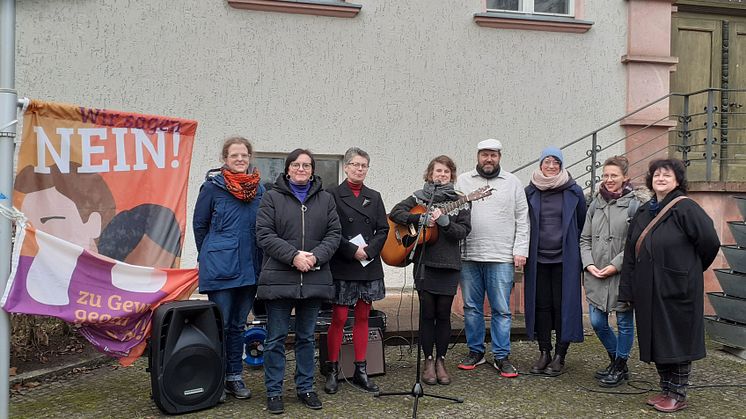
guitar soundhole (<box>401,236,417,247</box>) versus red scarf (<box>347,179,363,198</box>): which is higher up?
red scarf (<box>347,179,363,198</box>)

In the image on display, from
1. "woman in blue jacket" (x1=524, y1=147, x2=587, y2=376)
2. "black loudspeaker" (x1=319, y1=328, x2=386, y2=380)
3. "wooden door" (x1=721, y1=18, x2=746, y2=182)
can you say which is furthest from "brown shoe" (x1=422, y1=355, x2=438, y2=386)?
"wooden door" (x1=721, y1=18, x2=746, y2=182)

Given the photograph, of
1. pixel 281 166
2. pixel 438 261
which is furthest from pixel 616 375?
pixel 281 166

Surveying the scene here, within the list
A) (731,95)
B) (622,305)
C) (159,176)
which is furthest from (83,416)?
(731,95)

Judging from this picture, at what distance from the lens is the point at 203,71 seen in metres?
6.92

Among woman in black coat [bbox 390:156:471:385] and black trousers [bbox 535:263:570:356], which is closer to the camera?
woman in black coat [bbox 390:156:471:385]

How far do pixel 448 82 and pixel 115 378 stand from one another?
468 cm

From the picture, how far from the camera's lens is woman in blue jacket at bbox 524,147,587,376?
16.3ft

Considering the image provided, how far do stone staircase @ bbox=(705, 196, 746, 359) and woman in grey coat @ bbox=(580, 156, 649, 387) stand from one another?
1408 mm

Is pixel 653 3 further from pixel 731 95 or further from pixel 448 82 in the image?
pixel 448 82

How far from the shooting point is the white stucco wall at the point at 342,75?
22.0 ft

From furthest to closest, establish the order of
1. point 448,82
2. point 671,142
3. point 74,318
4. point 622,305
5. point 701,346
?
point 671,142, point 448,82, point 622,305, point 701,346, point 74,318

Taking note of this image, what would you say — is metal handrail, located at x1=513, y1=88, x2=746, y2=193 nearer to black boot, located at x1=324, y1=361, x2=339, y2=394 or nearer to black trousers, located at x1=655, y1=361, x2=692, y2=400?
black trousers, located at x1=655, y1=361, x2=692, y2=400

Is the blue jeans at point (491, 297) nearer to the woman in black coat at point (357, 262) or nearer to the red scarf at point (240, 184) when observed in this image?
the woman in black coat at point (357, 262)

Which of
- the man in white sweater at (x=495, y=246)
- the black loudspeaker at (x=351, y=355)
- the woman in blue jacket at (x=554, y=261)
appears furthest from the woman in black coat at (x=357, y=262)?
the woman in blue jacket at (x=554, y=261)
